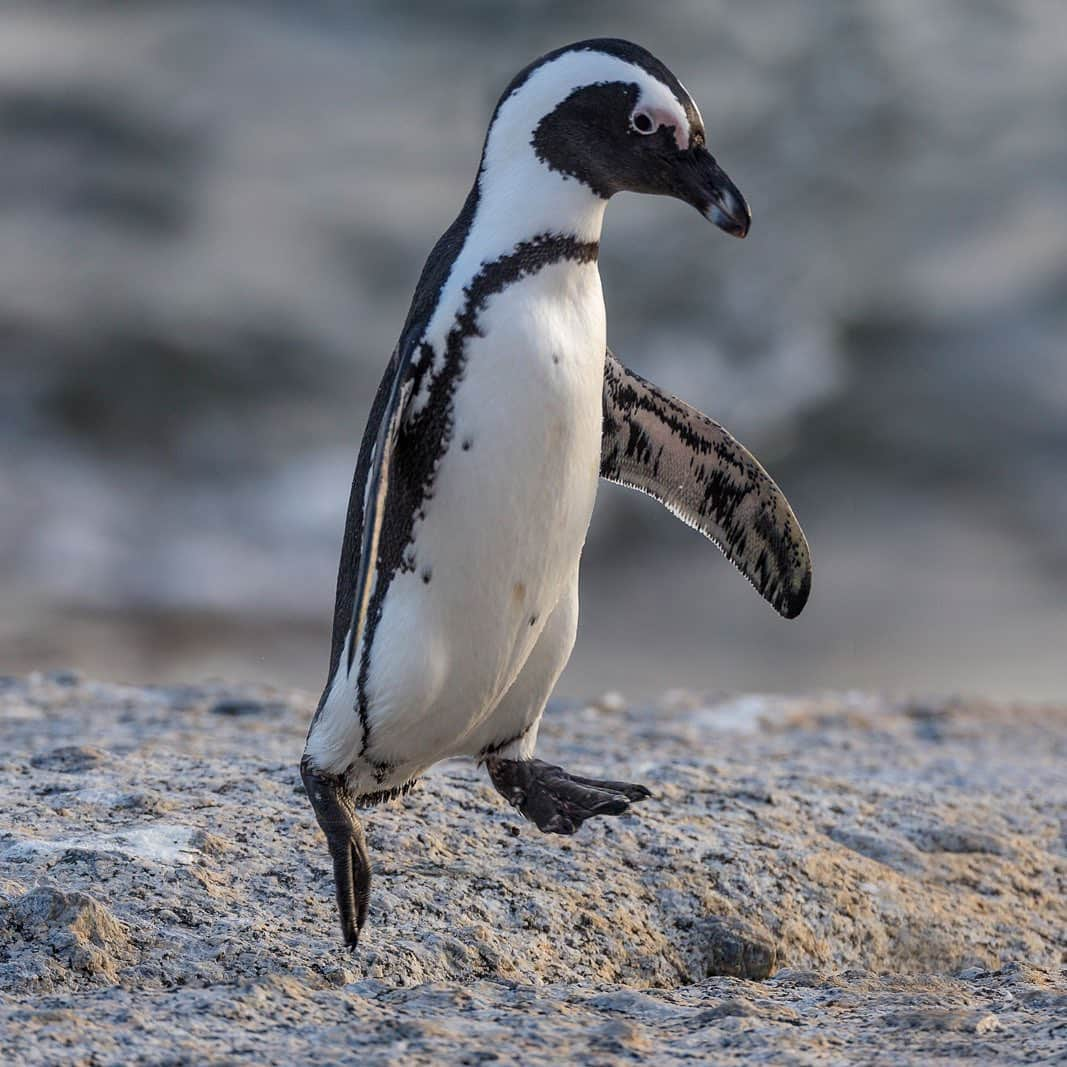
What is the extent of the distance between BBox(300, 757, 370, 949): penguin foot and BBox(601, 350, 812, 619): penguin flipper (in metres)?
0.88

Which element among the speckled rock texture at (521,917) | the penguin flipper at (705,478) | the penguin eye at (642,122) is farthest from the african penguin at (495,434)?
the penguin flipper at (705,478)

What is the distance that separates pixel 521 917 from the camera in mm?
2836

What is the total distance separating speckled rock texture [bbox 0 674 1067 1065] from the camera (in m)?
2.29

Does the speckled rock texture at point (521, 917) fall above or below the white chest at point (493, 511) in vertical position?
below

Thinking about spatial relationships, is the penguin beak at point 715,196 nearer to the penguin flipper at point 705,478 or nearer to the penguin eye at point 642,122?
the penguin eye at point 642,122

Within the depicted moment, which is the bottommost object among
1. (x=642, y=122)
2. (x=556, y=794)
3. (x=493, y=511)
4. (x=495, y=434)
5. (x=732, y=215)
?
(x=556, y=794)

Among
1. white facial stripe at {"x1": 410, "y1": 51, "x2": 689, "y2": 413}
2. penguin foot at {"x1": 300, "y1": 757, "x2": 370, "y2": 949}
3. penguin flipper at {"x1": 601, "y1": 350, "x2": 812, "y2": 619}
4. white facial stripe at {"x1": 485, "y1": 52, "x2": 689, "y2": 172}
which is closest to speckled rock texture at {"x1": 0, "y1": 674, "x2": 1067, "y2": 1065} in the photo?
penguin foot at {"x1": 300, "y1": 757, "x2": 370, "y2": 949}

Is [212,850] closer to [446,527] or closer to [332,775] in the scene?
[332,775]

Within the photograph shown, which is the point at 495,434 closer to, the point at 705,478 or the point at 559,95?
the point at 559,95

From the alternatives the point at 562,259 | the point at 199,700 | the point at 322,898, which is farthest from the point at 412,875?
the point at 199,700

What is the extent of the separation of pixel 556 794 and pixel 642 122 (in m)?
1.13

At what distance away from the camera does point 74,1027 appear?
223 cm

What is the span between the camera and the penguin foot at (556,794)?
9.68ft

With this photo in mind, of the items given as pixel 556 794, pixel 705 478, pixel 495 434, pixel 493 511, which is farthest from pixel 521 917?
pixel 705 478
